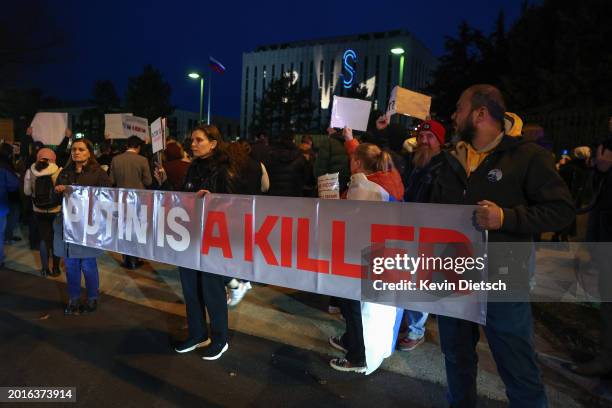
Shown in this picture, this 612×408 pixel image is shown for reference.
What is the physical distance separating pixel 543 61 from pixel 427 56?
6634cm

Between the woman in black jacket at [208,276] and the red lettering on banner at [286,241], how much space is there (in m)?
0.68

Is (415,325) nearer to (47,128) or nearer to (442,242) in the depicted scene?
(442,242)

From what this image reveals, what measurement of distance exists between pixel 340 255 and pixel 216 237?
3.83 feet

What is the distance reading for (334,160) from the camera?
575 centimetres

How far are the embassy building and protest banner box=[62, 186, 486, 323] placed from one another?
6815cm

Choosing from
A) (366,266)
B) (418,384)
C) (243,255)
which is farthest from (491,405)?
(243,255)

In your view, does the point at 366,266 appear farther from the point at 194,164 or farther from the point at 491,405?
the point at 194,164

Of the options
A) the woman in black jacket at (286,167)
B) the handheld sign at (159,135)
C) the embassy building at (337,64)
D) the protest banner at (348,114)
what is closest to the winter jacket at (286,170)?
the woman in black jacket at (286,167)

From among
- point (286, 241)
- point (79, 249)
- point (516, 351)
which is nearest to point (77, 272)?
point (79, 249)

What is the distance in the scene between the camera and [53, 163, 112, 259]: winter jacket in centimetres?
481

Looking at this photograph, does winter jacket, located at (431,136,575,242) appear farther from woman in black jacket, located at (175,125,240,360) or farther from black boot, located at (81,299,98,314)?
black boot, located at (81,299,98,314)

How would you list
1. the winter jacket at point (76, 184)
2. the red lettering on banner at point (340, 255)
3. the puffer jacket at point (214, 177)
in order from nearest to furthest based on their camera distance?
the red lettering on banner at point (340, 255)
the puffer jacket at point (214, 177)
the winter jacket at point (76, 184)

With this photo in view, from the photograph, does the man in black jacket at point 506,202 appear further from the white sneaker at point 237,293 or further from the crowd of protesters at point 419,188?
the white sneaker at point 237,293

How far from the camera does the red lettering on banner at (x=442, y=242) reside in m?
2.69
